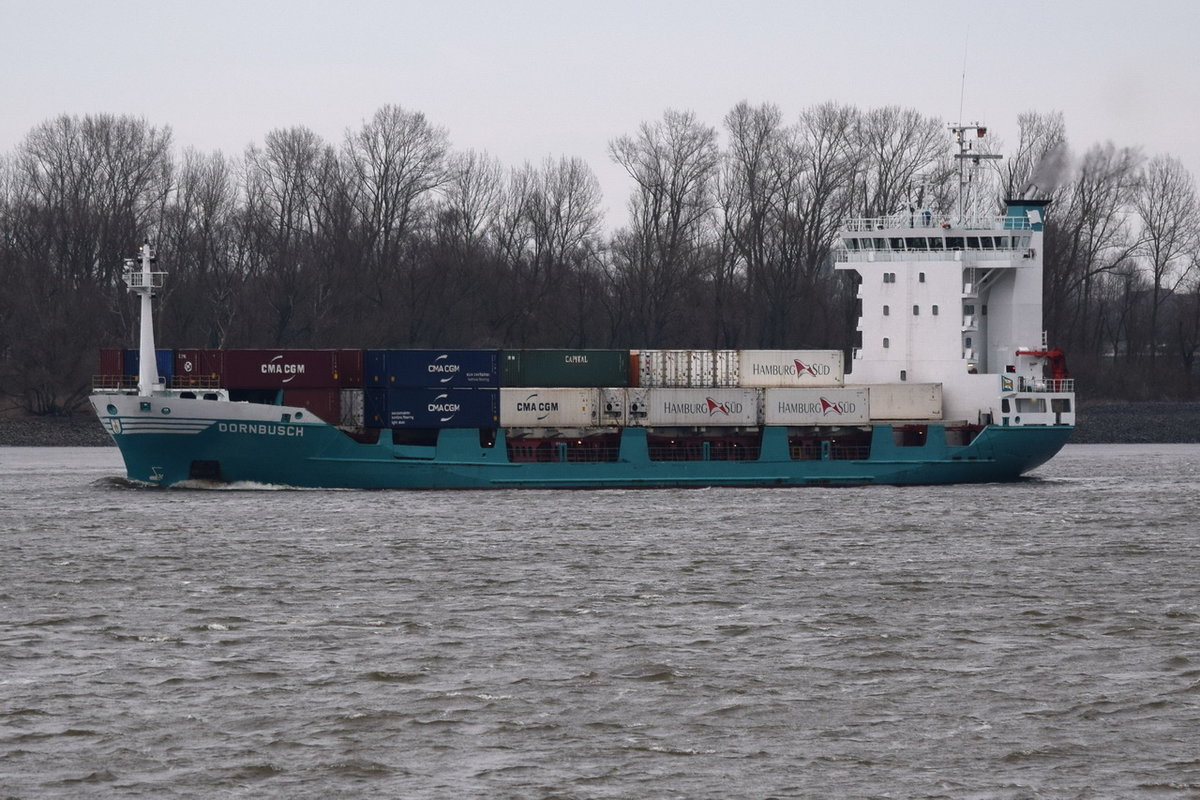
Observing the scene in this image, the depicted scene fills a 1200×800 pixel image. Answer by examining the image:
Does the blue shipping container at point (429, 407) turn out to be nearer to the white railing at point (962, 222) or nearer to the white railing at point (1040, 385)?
the white railing at point (962, 222)

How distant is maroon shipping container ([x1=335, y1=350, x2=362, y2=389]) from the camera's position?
4559cm

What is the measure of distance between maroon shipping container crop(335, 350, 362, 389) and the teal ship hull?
1473 mm

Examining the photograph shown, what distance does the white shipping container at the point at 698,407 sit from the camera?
155ft

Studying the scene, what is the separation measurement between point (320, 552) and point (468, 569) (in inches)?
155

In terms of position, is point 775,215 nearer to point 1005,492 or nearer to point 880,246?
point 880,246

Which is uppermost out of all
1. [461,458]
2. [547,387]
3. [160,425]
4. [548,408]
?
[547,387]

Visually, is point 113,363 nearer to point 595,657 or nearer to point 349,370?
point 349,370

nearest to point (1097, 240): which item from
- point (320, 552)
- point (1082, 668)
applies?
point (320, 552)

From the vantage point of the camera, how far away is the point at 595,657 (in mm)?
21875

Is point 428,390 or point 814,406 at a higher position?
point 428,390

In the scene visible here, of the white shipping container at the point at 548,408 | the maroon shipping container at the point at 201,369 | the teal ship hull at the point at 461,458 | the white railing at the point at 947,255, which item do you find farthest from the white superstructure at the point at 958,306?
the maroon shipping container at the point at 201,369

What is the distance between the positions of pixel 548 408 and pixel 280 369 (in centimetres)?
751

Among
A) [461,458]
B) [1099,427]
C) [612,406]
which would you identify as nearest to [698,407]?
[612,406]

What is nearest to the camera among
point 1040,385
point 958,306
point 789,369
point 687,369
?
point 687,369
